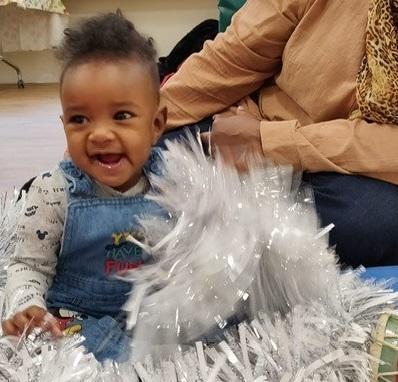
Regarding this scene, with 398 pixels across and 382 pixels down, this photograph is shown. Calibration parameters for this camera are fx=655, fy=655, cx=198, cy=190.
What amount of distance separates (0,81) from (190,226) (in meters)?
3.36

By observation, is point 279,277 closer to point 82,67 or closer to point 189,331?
point 189,331

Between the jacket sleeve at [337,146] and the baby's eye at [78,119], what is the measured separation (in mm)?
280

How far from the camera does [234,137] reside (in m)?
0.93

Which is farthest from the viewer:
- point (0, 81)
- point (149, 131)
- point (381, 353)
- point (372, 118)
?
point (0, 81)

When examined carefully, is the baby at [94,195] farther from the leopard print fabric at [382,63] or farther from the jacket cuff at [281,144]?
the leopard print fabric at [382,63]

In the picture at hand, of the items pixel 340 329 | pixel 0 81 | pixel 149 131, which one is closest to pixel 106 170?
pixel 149 131

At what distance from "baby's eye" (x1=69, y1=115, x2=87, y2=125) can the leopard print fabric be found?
393 millimetres

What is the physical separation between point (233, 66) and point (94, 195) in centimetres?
41

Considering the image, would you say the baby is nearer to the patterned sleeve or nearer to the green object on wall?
the patterned sleeve

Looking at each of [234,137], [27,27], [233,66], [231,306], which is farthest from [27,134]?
[231,306]

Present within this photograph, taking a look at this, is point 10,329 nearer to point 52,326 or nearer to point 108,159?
point 52,326

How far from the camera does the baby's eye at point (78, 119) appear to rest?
719 mm

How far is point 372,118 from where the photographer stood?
0.89m

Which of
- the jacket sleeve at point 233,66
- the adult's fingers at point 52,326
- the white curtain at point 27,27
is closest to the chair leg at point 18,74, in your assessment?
the white curtain at point 27,27
